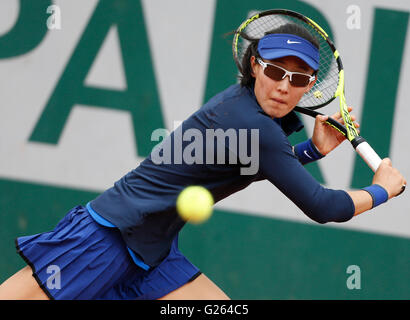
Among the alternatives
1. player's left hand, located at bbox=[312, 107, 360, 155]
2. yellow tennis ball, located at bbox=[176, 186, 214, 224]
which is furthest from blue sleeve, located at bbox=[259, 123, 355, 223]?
player's left hand, located at bbox=[312, 107, 360, 155]

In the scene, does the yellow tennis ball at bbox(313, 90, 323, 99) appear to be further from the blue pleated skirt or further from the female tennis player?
the blue pleated skirt

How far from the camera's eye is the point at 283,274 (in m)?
3.73

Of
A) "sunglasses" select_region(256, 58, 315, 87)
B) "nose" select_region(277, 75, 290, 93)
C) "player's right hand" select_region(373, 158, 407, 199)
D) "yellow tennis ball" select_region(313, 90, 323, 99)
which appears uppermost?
"sunglasses" select_region(256, 58, 315, 87)

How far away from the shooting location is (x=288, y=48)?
207 cm

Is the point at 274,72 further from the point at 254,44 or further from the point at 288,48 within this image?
the point at 254,44

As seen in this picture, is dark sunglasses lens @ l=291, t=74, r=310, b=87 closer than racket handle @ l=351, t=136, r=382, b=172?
Yes

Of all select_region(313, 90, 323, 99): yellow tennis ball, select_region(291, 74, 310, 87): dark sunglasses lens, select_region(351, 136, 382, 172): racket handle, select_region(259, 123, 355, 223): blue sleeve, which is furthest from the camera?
select_region(313, 90, 323, 99): yellow tennis ball

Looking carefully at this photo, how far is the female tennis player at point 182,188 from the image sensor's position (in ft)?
6.64

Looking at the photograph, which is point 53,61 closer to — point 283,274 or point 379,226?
point 283,274

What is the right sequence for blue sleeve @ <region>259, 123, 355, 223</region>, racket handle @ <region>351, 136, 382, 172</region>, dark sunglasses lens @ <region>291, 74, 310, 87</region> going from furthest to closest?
racket handle @ <region>351, 136, 382, 172</region> → dark sunglasses lens @ <region>291, 74, 310, 87</region> → blue sleeve @ <region>259, 123, 355, 223</region>

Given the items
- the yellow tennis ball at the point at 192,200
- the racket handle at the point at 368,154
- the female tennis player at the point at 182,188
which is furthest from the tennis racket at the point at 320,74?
the yellow tennis ball at the point at 192,200

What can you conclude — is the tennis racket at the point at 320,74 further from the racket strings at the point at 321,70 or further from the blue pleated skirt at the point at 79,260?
the blue pleated skirt at the point at 79,260

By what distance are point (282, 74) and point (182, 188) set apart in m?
0.48

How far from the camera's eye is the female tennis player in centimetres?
202
